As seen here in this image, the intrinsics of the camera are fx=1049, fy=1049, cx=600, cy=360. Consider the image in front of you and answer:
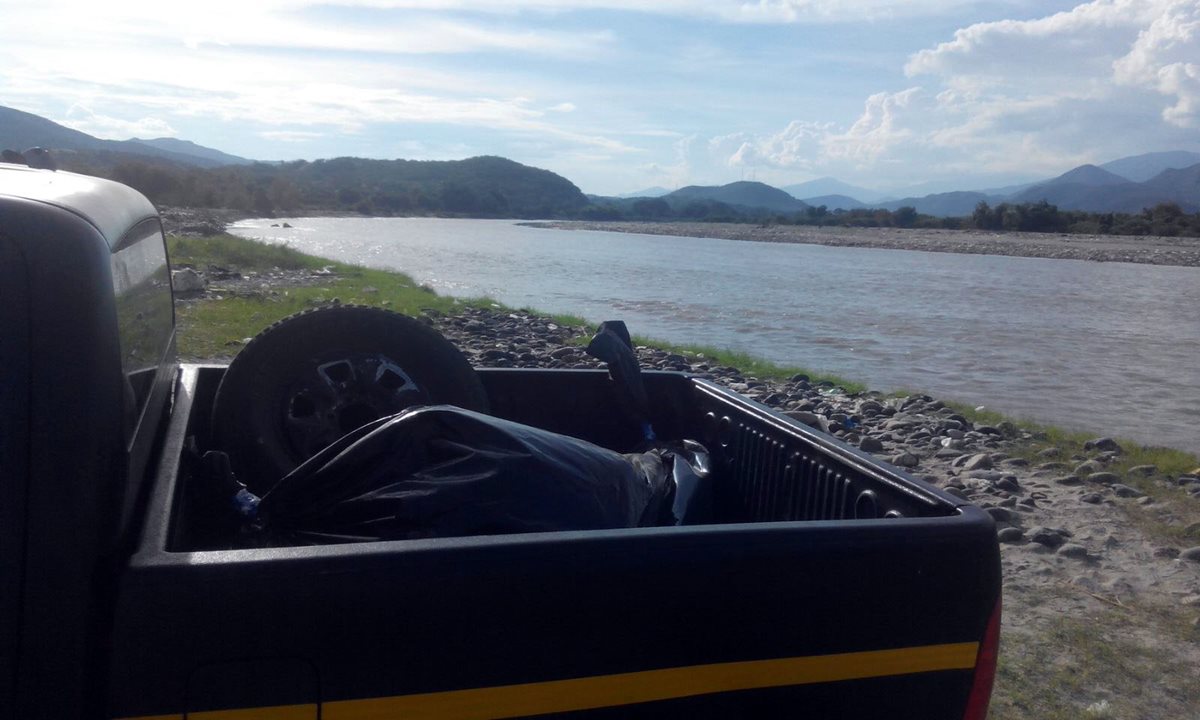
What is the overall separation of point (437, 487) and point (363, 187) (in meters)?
128

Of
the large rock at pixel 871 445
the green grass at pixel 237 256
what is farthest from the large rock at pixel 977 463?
the green grass at pixel 237 256

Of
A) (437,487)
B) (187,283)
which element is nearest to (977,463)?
(437,487)

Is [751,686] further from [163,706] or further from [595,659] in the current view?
Answer: [163,706]

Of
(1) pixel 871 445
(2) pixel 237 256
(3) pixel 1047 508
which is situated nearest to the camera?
(3) pixel 1047 508

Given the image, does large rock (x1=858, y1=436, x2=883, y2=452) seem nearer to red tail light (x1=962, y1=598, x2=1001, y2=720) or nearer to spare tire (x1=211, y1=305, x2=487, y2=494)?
spare tire (x1=211, y1=305, x2=487, y2=494)

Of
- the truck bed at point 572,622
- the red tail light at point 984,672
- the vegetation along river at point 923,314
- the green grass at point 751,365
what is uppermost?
the truck bed at point 572,622

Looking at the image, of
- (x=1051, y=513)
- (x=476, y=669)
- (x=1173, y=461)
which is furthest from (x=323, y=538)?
(x=1173, y=461)

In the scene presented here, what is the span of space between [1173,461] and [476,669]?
31.0ft

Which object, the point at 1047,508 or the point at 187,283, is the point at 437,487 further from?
the point at 187,283

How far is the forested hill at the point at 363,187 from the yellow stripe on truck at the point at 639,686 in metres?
62.2

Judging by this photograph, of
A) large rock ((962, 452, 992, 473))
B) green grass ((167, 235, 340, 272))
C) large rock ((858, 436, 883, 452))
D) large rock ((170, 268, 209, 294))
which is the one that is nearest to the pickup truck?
large rock ((962, 452, 992, 473))

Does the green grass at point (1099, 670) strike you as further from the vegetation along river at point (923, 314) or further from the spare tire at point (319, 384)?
the vegetation along river at point (923, 314)

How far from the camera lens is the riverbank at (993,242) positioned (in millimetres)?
56750

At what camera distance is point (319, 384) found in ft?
10.6
